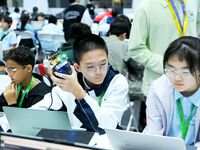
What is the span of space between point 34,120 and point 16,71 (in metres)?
0.78

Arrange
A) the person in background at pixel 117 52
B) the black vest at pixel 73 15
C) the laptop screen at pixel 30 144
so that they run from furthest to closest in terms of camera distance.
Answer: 1. the black vest at pixel 73 15
2. the person in background at pixel 117 52
3. the laptop screen at pixel 30 144

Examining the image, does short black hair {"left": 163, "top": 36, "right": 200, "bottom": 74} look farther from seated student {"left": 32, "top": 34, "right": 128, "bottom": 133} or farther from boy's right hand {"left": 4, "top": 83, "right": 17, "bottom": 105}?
boy's right hand {"left": 4, "top": 83, "right": 17, "bottom": 105}

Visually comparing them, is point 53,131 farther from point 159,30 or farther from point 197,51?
point 159,30

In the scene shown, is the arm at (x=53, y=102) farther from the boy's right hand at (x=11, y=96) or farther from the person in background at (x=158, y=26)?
the person in background at (x=158, y=26)

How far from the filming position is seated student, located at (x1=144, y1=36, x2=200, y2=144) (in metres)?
1.41

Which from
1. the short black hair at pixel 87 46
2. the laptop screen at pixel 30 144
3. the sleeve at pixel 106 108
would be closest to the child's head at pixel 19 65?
the short black hair at pixel 87 46

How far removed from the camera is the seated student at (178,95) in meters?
1.41

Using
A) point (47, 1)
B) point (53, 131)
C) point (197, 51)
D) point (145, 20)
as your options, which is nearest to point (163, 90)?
point (197, 51)

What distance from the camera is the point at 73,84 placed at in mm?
1433

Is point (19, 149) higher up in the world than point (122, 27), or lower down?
higher up

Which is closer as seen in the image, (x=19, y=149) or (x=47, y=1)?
(x=19, y=149)

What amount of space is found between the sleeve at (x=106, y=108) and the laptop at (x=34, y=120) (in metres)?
0.12

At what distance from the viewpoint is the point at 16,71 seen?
2.07m

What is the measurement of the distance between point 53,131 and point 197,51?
0.67 meters
